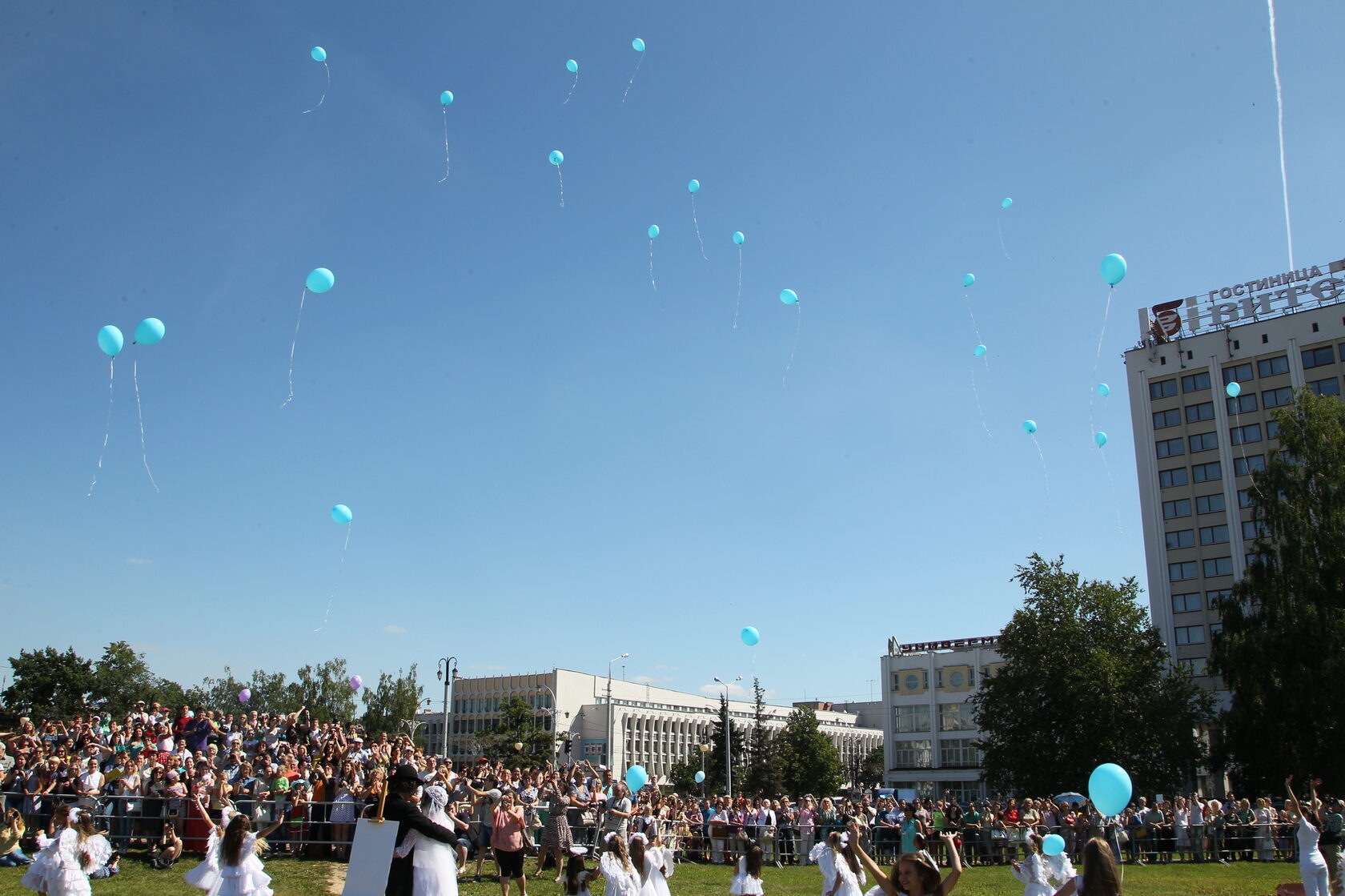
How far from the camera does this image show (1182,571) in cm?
6191

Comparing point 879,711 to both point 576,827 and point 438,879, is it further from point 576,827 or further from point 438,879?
point 438,879

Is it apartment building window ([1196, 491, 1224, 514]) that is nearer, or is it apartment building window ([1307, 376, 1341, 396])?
apartment building window ([1307, 376, 1341, 396])

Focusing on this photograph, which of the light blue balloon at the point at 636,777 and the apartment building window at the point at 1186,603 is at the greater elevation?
the apartment building window at the point at 1186,603

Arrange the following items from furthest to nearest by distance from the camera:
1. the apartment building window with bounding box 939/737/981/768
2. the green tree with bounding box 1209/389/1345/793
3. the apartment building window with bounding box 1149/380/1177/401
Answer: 1. the apartment building window with bounding box 939/737/981/768
2. the apartment building window with bounding box 1149/380/1177/401
3. the green tree with bounding box 1209/389/1345/793

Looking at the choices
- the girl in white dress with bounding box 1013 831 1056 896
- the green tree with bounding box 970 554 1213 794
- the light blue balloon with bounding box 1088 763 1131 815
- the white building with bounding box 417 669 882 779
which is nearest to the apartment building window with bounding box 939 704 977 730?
the white building with bounding box 417 669 882 779

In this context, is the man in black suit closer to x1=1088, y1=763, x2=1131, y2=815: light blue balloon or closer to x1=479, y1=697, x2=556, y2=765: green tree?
x1=1088, y1=763, x2=1131, y2=815: light blue balloon

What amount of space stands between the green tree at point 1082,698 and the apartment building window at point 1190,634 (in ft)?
59.4

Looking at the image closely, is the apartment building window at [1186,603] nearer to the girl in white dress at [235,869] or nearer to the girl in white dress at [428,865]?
the girl in white dress at [235,869]

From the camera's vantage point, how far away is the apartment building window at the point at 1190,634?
6041 cm

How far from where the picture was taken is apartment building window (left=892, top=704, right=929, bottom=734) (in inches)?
3666

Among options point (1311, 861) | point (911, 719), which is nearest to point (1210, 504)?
point (911, 719)

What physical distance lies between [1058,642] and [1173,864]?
696 inches

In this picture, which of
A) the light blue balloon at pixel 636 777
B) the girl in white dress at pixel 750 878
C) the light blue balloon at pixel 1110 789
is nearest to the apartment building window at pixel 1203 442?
the light blue balloon at pixel 636 777

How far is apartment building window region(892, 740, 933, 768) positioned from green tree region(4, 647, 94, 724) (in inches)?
2615
